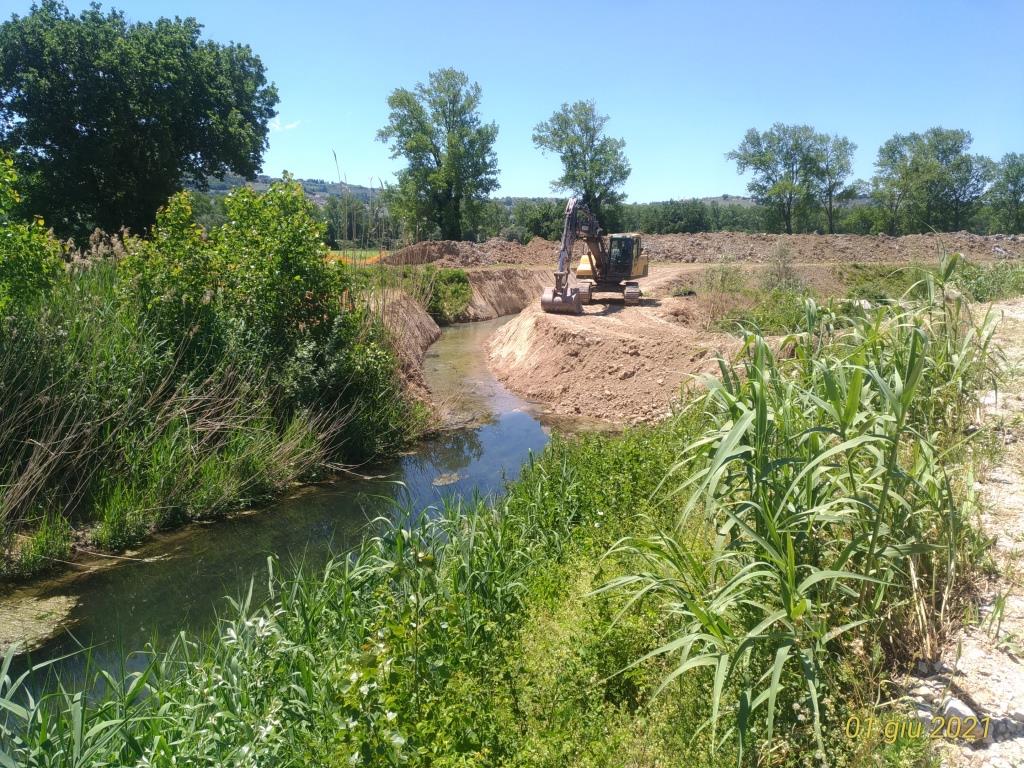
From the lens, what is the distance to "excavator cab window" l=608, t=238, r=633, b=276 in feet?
76.7

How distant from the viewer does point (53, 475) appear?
837 cm

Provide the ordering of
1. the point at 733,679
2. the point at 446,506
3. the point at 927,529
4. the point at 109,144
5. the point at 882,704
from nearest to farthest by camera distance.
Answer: the point at 882,704
the point at 733,679
the point at 927,529
the point at 446,506
the point at 109,144

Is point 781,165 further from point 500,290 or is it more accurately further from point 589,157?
point 500,290

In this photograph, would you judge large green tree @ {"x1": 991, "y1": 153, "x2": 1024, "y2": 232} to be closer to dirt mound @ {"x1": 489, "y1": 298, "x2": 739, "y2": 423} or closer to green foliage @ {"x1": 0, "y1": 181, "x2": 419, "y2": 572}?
dirt mound @ {"x1": 489, "y1": 298, "x2": 739, "y2": 423}

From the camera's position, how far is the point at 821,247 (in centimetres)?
4544

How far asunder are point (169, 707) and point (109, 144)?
87.2ft

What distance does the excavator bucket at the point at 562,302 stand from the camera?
21.1 m

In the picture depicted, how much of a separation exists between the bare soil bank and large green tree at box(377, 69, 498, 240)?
24.0 feet

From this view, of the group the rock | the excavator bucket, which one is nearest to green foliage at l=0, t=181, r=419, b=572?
the rock

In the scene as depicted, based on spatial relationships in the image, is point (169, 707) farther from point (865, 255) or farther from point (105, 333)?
point (865, 255)

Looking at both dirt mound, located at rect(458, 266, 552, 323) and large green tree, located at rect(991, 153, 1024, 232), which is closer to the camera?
dirt mound, located at rect(458, 266, 552, 323)

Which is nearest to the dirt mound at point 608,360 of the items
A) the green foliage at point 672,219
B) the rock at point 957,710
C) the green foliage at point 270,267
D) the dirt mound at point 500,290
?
the green foliage at point 270,267

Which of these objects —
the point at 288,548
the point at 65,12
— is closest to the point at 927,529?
the point at 288,548

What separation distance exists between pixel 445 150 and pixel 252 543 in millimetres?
45381
